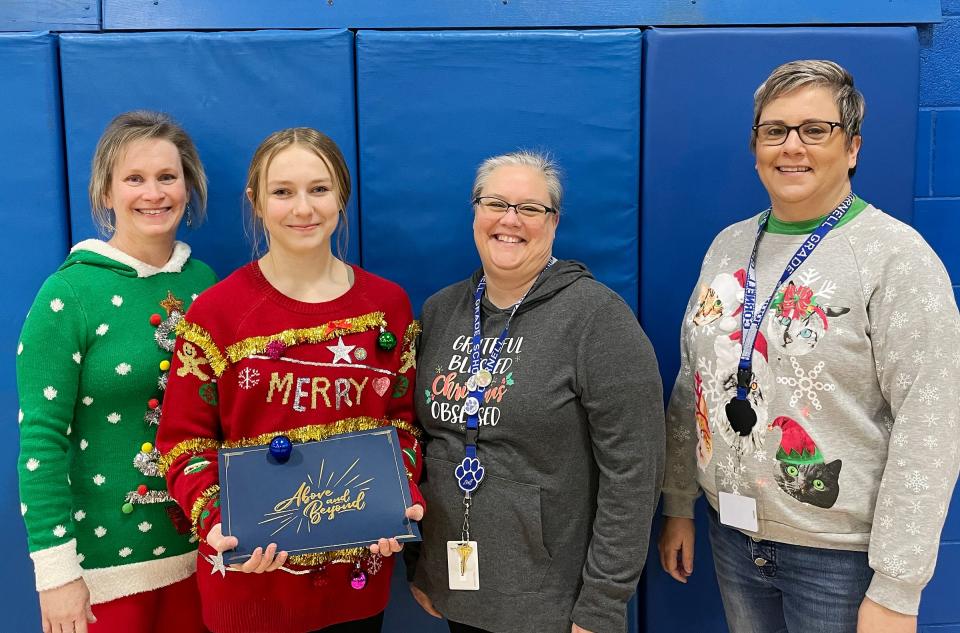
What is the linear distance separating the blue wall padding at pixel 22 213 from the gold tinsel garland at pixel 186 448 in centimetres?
87

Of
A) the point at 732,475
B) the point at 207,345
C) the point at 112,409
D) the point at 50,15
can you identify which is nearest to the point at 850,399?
the point at 732,475

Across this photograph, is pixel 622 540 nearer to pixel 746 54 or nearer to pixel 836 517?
pixel 836 517

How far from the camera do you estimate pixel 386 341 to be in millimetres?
1537

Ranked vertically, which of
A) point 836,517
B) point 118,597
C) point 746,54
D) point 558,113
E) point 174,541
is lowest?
point 118,597

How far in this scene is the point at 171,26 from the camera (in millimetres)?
1961

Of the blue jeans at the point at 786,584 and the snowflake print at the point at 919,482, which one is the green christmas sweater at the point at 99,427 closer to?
the blue jeans at the point at 786,584

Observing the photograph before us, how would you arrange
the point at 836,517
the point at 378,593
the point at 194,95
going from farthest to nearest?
the point at 194,95, the point at 378,593, the point at 836,517

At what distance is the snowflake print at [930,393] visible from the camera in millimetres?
1304

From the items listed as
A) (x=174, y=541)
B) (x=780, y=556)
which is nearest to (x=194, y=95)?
(x=174, y=541)

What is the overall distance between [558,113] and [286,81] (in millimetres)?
783

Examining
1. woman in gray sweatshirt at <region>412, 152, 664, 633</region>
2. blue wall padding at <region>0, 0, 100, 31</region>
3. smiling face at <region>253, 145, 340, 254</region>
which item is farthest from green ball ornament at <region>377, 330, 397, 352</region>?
blue wall padding at <region>0, 0, 100, 31</region>

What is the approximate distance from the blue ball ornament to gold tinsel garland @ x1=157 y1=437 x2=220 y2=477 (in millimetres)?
167

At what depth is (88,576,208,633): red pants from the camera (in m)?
1.59

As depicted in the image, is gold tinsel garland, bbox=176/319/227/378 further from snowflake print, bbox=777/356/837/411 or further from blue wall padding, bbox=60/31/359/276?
snowflake print, bbox=777/356/837/411
